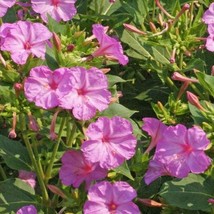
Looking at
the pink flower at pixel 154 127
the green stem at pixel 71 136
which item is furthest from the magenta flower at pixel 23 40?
the pink flower at pixel 154 127

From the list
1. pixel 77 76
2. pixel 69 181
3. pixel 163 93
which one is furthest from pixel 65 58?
pixel 163 93

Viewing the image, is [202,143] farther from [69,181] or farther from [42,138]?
[42,138]

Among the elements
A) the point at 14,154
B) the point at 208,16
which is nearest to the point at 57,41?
the point at 14,154

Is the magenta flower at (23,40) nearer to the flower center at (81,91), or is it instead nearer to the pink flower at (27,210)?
the flower center at (81,91)

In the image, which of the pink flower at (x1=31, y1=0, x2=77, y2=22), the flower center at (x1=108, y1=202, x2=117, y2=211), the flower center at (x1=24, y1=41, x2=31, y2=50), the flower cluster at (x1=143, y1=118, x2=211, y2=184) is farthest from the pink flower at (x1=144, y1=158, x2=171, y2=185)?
the pink flower at (x1=31, y1=0, x2=77, y2=22)

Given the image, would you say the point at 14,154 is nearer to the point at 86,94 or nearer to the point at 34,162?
the point at 34,162

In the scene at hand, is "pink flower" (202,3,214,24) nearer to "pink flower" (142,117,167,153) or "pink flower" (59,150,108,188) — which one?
"pink flower" (142,117,167,153)

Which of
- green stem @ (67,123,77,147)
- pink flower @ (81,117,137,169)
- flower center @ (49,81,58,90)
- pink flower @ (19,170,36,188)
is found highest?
flower center @ (49,81,58,90)
